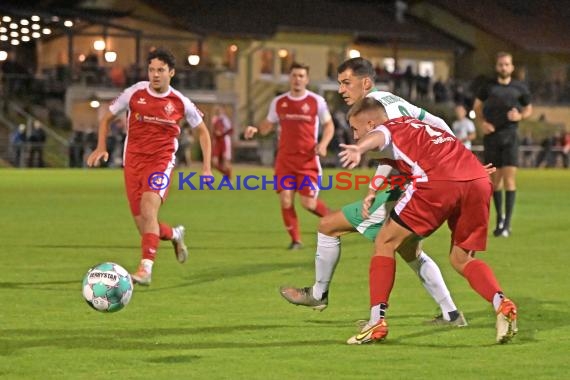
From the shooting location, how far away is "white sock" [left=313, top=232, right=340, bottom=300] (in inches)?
361

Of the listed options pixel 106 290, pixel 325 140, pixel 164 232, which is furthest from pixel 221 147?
pixel 106 290

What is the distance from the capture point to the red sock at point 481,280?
27.3 ft

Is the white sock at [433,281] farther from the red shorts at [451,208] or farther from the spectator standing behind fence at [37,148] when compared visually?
the spectator standing behind fence at [37,148]

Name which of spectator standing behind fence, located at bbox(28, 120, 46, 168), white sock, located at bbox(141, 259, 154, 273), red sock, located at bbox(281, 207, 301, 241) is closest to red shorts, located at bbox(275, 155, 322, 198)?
red sock, located at bbox(281, 207, 301, 241)

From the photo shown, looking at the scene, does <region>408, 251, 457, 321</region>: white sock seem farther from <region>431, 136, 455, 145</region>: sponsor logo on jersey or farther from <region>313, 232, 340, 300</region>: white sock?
<region>431, 136, 455, 145</region>: sponsor logo on jersey

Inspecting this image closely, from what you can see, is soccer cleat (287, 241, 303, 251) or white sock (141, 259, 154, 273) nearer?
white sock (141, 259, 154, 273)

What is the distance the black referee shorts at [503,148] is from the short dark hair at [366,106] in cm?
923

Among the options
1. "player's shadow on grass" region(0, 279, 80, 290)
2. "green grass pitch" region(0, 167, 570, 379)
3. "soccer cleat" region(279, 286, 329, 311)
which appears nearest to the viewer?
"green grass pitch" region(0, 167, 570, 379)

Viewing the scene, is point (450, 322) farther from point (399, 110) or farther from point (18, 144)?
point (18, 144)

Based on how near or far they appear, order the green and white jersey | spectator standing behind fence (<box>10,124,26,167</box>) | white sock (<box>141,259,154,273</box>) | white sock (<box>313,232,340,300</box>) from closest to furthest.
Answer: the green and white jersey
white sock (<box>313,232,340,300</box>)
white sock (<box>141,259,154,273</box>)
spectator standing behind fence (<box>10,124,26,167</box>)

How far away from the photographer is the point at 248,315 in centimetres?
972

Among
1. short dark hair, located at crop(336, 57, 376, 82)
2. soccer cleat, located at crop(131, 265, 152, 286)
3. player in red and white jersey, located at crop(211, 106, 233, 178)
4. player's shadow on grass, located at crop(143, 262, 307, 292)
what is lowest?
player in red and white jersey, located at crop(211, 106, 233, 178)

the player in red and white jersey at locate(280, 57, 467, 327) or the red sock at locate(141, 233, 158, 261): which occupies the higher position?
the player in red and white jersey at locate(280, 57, 467, 327)

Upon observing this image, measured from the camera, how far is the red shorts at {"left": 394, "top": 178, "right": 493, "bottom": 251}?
8.19 meters
